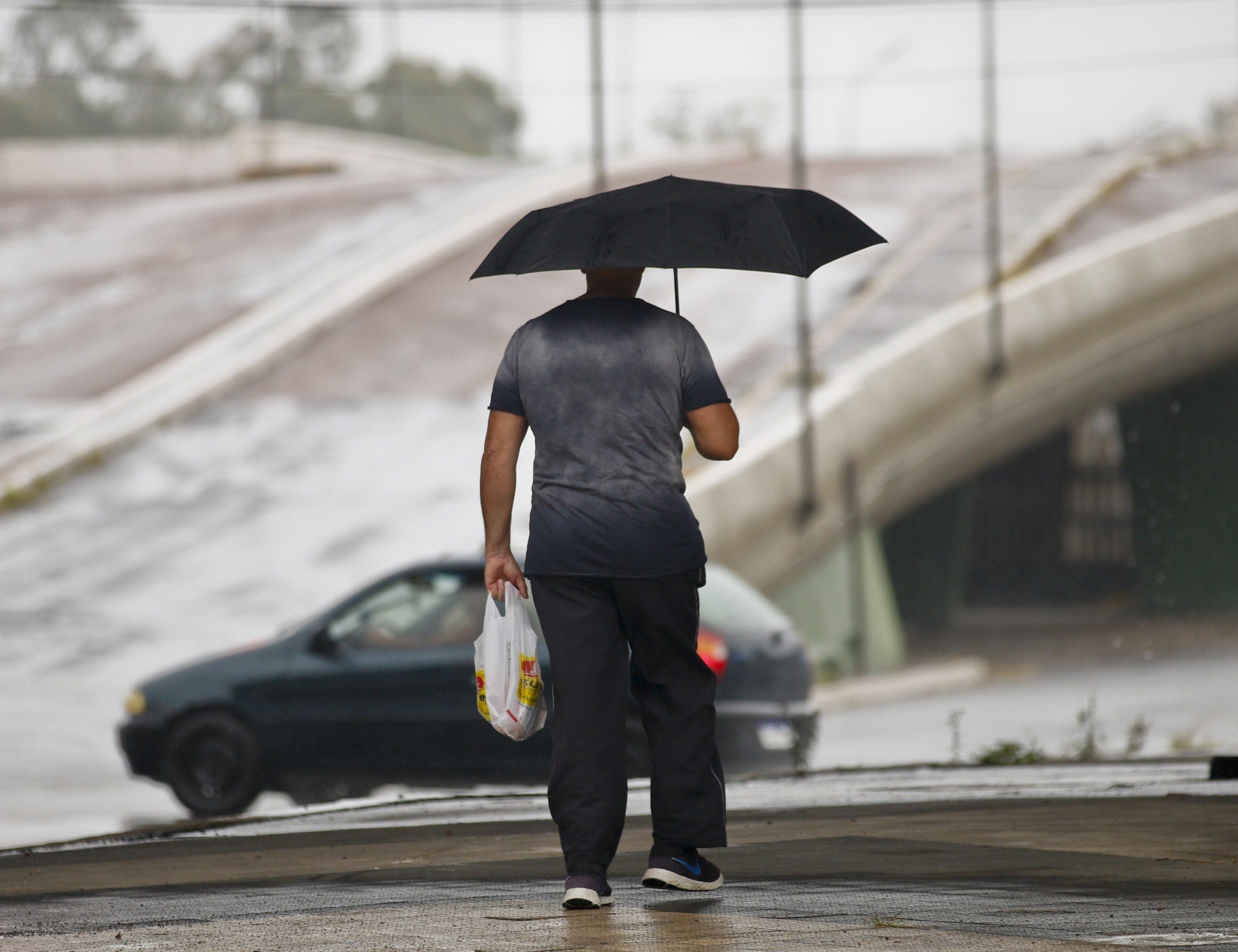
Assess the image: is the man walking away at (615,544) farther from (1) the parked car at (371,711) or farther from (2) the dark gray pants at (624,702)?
(1) the parked car at (371,711)

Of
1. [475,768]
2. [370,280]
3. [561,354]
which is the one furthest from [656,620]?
[370,280]

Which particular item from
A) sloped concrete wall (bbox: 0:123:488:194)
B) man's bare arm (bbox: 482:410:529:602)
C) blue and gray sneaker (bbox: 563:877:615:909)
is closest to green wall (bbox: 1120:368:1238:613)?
sloped concrete wall (bbox: 0:123:488:194)

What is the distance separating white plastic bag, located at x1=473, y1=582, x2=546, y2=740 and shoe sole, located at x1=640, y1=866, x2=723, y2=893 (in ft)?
1.49

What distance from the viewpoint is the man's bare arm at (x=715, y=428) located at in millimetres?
4645

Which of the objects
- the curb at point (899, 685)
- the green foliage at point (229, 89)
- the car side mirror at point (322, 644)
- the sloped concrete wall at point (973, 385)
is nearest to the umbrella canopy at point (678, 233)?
the car side mirror at point (322, 644)

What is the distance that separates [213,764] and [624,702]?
18.9 ft

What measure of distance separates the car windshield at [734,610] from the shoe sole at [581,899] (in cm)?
572

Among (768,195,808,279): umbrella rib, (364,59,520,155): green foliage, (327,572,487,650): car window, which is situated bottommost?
(327,572,487,650): car window

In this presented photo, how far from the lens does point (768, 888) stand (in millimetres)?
4668

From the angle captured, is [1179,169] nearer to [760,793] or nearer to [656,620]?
[760,793]

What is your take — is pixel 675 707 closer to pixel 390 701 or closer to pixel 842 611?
pixel 390 701

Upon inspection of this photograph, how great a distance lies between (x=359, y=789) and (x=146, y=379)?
14.7 metres

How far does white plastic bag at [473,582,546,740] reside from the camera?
15.3 feet

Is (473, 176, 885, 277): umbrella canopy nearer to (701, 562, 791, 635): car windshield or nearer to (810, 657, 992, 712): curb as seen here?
(701, 562, 791, 635): car windshield
